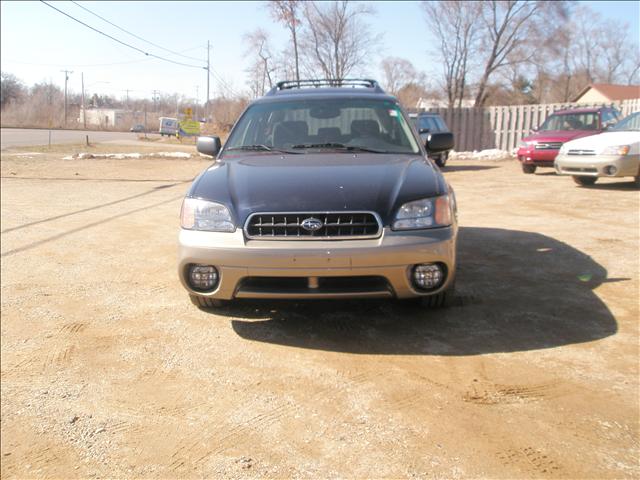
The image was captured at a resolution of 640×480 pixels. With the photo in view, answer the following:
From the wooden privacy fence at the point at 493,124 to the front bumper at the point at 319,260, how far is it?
68.2 ft

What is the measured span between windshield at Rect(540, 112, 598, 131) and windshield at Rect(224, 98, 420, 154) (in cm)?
1117

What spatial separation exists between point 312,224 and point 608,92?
53243 millimetres

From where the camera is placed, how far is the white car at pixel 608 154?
10.1m

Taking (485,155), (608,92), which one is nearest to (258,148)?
(485,155)

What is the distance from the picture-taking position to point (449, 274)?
3434 millimetres

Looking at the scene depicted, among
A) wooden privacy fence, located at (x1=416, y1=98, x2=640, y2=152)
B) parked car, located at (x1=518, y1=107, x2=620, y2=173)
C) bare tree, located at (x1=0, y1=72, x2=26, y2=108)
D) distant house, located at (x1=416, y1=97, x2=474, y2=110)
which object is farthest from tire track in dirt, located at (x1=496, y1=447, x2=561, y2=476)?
bare tree, located at (x1=0, y1=72, x2=26, y2=108)

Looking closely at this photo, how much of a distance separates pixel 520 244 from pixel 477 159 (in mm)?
15619

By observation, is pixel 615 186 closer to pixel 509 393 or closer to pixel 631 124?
pixel 631 124

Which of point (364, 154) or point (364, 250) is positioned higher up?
point (364, 154)

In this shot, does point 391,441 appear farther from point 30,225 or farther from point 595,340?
point 30,225

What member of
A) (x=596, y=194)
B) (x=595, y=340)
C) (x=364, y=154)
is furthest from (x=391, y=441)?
(x=596, y=194)

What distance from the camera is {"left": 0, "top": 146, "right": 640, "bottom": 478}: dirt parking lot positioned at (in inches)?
93.2

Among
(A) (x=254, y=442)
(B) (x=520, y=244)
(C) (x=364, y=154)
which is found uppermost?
(C) (x=364, y=154)

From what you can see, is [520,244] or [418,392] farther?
[520,244]
